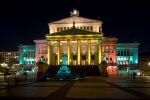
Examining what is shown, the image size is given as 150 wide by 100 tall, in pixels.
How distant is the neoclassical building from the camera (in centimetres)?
11194

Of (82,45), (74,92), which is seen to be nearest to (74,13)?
(82,45)

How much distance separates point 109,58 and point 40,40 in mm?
28826

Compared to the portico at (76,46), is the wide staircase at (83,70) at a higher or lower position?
lower

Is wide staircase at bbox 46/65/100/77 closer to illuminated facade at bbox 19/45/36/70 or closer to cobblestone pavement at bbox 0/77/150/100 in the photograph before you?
illuminated facade at bbox 19/45/36/70

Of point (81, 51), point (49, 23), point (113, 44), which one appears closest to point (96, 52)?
point (81, 51)

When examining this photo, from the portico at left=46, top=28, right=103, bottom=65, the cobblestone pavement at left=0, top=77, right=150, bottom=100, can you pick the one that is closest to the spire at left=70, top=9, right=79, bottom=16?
the portico at left=46, top=28, right=103, bottom=65

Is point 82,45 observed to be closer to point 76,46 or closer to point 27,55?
point 76,46

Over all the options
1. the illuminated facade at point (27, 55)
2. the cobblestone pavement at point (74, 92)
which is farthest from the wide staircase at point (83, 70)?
the cobblestone pavement at point (74, 92)

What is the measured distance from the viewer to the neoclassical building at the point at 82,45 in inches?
4407

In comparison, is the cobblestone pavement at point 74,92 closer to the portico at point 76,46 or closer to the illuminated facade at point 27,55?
the portico at point 76,46

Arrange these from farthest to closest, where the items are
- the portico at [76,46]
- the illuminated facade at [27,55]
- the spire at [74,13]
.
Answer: the illuminated facade at [27,55] < the spire at [74,13] < the portico at [76,46]

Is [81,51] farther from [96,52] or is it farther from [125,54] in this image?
[125,54]

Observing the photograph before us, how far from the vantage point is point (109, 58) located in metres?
129

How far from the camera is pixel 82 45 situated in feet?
390
